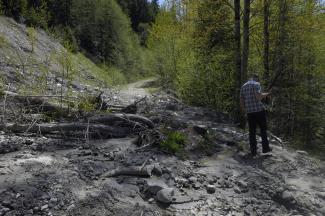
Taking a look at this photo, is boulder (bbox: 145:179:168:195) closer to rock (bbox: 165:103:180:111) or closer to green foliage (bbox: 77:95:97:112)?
green foliage (bbox: 77:95:97:112)

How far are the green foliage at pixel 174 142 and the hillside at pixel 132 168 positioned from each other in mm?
19

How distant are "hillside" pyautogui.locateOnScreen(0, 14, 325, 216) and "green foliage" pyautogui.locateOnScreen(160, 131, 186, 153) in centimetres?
2

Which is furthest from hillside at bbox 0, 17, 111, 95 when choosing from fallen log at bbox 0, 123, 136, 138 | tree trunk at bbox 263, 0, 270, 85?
tree trunk at bbox 263, 0, 270, 85

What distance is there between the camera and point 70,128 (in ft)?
24.2

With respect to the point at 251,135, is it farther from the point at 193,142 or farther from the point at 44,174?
the point at 44,174

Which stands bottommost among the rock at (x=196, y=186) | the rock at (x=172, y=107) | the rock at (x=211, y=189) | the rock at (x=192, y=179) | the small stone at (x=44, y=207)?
the rock at (x=211, y=189)

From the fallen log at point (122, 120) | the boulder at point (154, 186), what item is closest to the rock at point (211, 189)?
the boulder at point (154, 186)

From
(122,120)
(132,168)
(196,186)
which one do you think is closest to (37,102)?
(122,120)

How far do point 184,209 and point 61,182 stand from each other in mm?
1693

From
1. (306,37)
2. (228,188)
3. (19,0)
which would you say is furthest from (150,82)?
(228,188)

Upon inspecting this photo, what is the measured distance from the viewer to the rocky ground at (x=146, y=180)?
16.3 ft

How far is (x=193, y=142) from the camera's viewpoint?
813cm

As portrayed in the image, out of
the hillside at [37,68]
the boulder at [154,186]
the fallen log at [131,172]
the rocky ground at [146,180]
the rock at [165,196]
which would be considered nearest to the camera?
the rocky ground at [146,180]

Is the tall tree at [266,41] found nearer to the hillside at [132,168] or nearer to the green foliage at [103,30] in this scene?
the hillside at [132,168]
